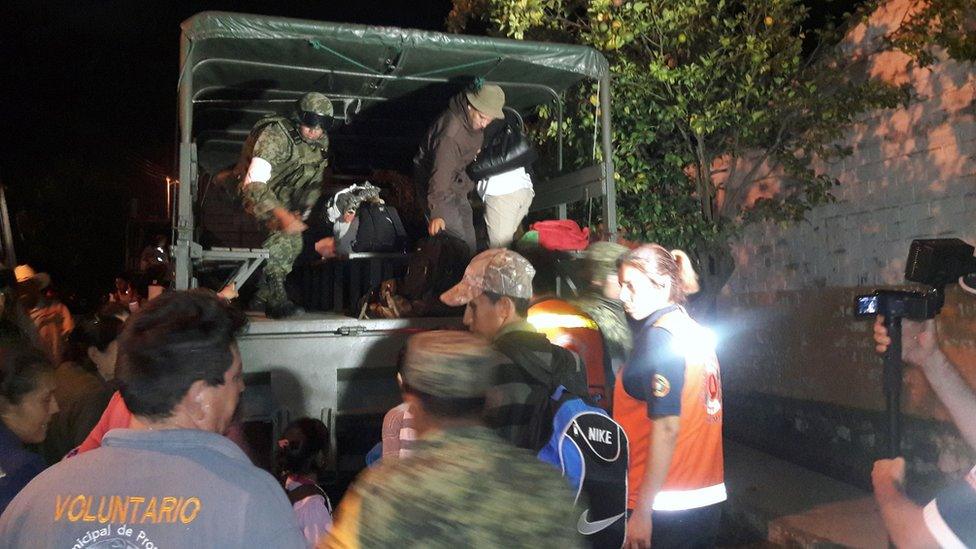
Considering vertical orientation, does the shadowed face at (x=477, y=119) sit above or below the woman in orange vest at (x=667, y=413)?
above

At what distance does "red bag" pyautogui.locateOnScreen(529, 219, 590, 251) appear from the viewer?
5.93 metres

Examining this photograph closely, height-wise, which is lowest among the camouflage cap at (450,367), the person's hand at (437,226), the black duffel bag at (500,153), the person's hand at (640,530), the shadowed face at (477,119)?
the person's hand at (640,530)

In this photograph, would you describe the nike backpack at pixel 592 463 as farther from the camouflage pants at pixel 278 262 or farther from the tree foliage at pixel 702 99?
the tree foliage at pixel 702 99

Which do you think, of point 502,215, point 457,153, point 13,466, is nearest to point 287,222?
point 457,153

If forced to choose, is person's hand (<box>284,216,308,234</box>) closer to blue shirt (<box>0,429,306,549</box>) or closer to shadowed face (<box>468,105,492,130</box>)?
shadowed face (<box>468,105,492,130</box>)

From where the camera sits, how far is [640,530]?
333 centimetres

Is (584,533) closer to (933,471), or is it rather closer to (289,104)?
(289,104)

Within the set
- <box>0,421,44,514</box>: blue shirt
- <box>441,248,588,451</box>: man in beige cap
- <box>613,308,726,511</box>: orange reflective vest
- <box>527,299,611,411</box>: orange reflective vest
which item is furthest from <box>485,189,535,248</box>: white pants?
<box>0,421,44,514</box>: blue shirt

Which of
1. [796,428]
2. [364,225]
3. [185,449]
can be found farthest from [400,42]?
[796,428]

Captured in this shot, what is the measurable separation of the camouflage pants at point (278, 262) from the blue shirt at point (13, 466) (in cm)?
266

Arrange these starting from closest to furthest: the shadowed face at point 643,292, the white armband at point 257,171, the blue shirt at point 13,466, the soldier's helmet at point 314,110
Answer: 1. the blue shirt at point 13,466
2. the shadowed face at point 643,292
3. the white armband at point 257,171
4. the soldier's helmet at point 314,110

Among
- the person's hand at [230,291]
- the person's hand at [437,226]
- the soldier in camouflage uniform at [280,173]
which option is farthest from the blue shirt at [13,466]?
the person's hand at [437,226]

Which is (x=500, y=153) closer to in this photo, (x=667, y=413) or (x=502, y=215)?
(x=502, y=215)

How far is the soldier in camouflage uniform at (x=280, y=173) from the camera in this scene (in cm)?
576
